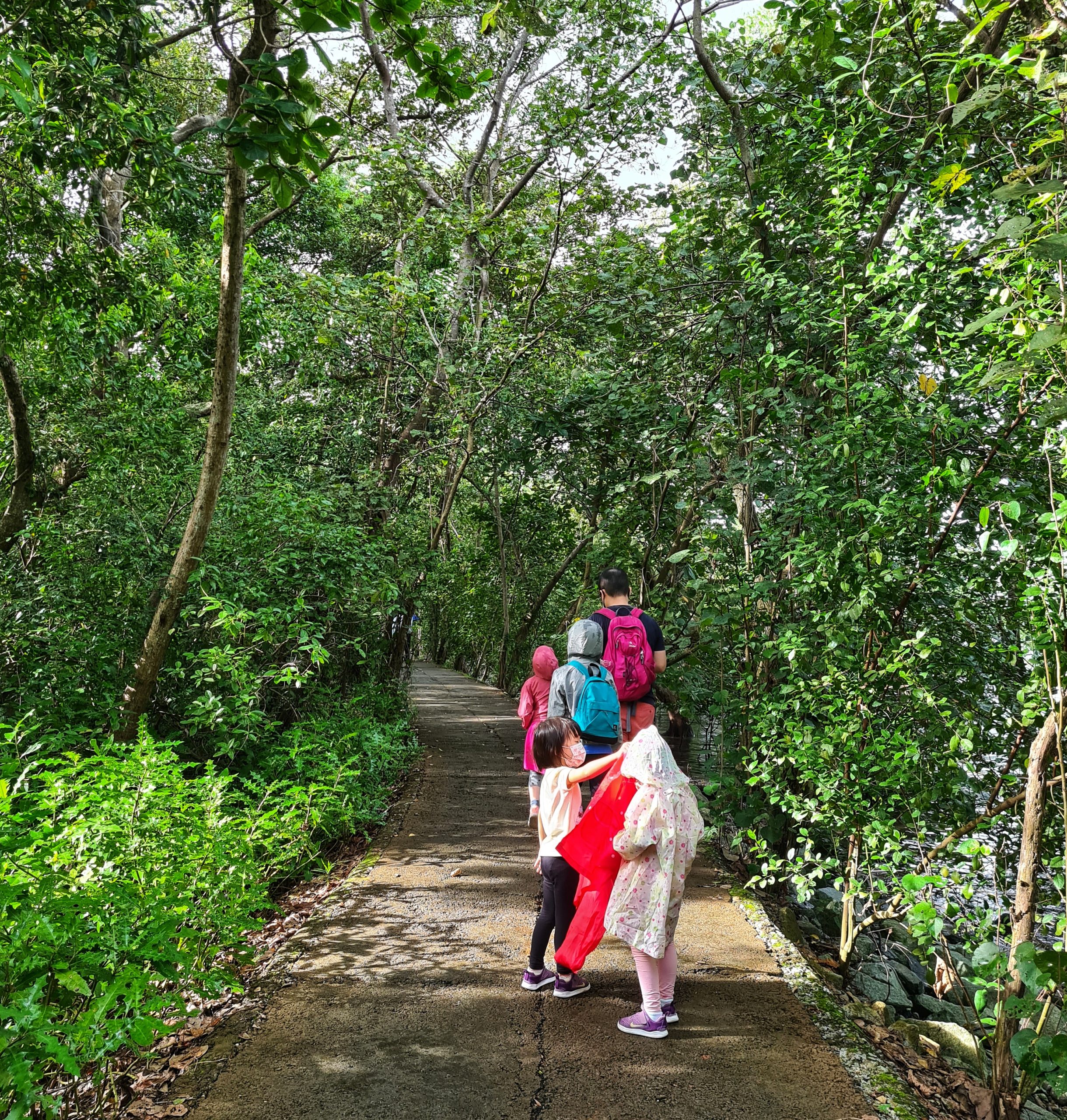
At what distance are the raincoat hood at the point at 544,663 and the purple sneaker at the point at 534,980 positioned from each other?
238 centimetres

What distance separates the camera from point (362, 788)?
649cm

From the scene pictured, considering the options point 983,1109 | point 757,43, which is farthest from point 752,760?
point 757,43

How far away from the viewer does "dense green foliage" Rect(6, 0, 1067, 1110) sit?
296cm

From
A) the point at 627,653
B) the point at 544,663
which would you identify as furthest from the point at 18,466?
the point at 627,653

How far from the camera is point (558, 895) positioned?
335cm

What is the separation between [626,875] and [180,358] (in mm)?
7067

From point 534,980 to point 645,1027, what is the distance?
582 millimetres

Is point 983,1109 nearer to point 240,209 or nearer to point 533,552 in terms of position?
point 240,209

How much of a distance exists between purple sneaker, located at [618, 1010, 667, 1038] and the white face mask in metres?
1.05

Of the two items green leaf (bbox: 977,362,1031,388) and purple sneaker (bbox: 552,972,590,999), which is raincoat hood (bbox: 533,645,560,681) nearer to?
purple sneaker (bbox: 552,972,590,999)

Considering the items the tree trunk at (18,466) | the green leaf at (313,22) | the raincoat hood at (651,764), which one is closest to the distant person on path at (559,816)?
the raincoat hood at (651,764)

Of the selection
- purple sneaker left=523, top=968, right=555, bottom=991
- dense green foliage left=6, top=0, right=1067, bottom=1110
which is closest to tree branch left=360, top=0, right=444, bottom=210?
dense green foliage left=6, top=0, right=1067, bottom=1110

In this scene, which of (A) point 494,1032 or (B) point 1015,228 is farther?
(A) point 494,1032

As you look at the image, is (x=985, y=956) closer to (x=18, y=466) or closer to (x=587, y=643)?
(x=587, y=643)
